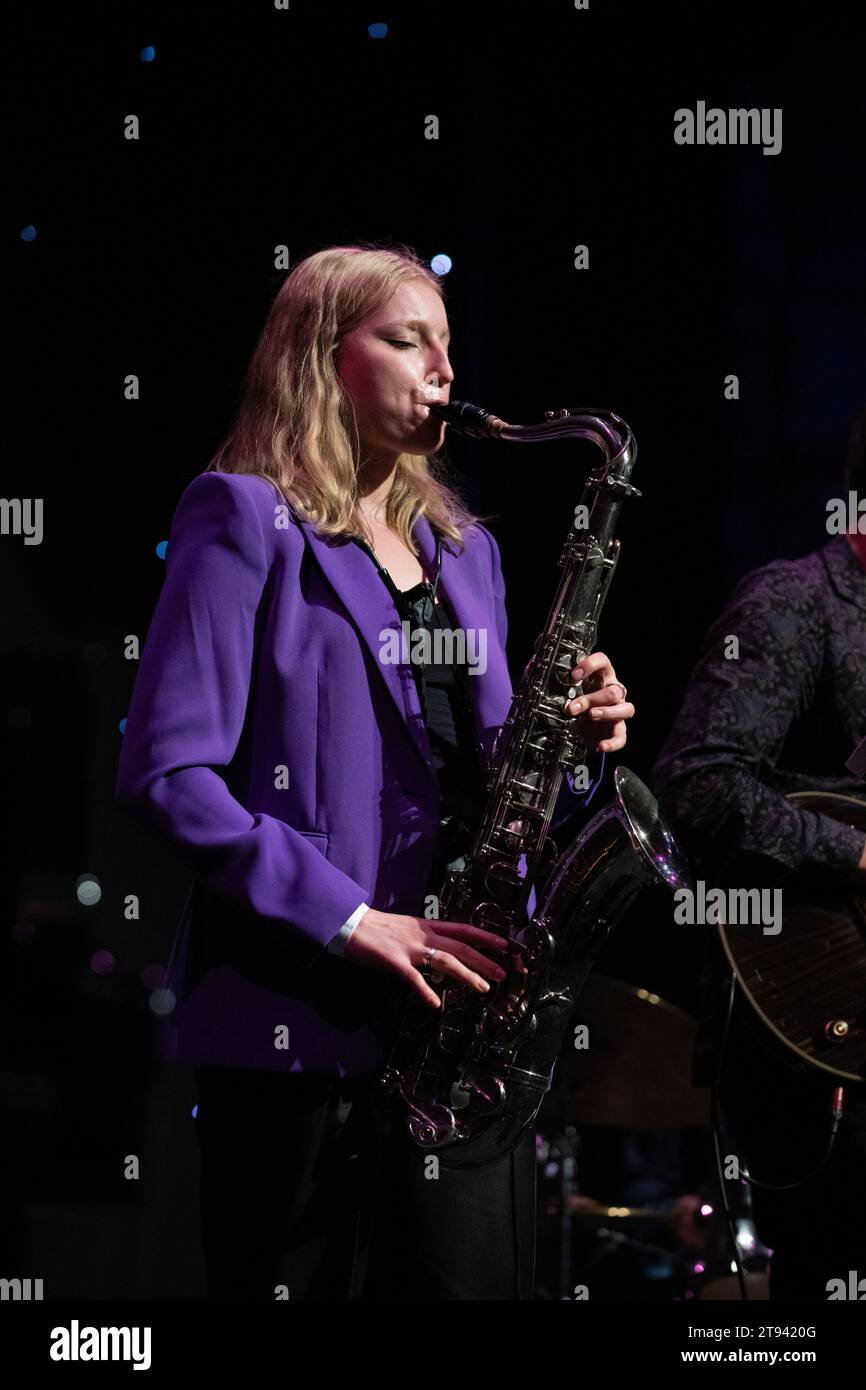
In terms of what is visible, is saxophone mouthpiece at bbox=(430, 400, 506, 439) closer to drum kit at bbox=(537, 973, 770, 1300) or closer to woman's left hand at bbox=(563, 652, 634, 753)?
woman's left hand at bbox=(563, 652, 634, 753)

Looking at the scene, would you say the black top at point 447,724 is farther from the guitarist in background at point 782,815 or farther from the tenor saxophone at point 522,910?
the guitarist in background at point 782,815

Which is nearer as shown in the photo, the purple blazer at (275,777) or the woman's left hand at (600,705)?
the purple blazer at (275,777)

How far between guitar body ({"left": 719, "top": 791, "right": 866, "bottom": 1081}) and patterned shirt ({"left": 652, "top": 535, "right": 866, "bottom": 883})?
9cm

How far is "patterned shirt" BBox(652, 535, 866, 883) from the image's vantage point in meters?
2.88

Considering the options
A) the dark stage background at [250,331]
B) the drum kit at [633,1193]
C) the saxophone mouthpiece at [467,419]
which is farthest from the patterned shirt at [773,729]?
the drum kit at [633,1193]

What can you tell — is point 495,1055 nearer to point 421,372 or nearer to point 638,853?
point 638,853

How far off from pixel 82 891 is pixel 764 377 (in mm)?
2339

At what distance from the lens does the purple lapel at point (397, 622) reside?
7.57 feet

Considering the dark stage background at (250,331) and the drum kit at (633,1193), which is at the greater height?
the dark stage background at (250,331)

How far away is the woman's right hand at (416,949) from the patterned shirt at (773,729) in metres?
0.83

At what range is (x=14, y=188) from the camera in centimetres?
380

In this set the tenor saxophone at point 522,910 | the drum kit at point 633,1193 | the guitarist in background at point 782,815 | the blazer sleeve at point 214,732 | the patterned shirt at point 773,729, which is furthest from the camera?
the drum kit at point 633,1193

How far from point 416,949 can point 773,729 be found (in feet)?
3.57
